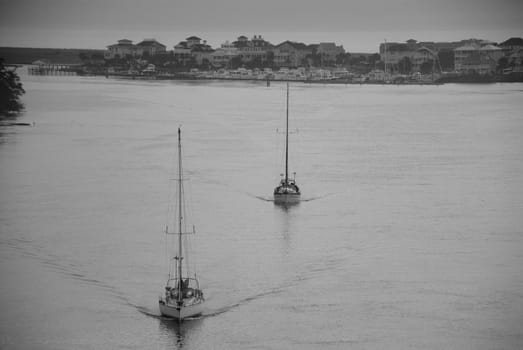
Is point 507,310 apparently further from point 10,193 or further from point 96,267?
point 10,193

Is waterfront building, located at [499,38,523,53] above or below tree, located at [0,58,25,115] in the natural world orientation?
above

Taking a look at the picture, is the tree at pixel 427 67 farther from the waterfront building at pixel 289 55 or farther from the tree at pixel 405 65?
the waterfront building at pixel 289 55

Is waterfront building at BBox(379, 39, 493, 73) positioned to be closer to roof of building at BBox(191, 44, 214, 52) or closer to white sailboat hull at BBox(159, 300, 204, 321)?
roof of building at BBox(191, 44, 214, 52)

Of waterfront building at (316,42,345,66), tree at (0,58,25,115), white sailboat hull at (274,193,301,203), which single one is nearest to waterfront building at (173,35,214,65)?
waterfront building at (316,42,345,66)

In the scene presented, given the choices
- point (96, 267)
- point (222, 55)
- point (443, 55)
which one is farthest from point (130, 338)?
point (222, 55)

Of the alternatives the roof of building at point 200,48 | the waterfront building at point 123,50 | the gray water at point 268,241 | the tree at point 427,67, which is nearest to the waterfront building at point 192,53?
the roof of building at point 200,48

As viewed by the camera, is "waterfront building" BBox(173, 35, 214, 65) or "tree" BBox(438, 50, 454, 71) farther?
"waterfront building" BBox(173, 35, 214, 65)
